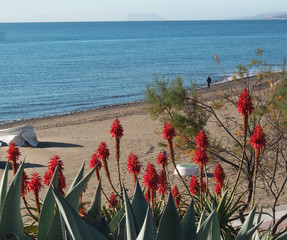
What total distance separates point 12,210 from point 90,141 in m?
19.1

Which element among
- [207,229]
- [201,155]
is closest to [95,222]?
[207,229]

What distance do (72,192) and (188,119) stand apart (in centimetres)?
760

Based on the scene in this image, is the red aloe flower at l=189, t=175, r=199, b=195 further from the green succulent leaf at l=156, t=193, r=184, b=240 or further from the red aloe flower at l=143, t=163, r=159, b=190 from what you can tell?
the green succulent leaf at l=156, t=193, r=184, b=240

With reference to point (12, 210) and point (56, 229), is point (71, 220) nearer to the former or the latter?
point (56, 229)

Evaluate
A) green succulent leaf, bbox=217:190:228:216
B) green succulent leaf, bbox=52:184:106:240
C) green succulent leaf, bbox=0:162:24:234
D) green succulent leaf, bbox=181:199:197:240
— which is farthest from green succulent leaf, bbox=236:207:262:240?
green succulent leaf, bbox=217:190:228:216

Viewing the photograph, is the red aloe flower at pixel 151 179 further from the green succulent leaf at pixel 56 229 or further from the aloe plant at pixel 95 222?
the green succulent leaf at pixel 56 229

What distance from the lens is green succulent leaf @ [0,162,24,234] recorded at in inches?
103

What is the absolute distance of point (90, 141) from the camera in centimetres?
2166

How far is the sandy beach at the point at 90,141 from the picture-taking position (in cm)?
1642

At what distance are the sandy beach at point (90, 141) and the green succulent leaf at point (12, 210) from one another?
10162 mm

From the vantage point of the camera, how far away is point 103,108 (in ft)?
107

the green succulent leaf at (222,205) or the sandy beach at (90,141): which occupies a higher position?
the green succulent leaf at (222,205)

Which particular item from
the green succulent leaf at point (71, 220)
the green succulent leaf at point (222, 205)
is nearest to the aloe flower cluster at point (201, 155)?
the green succulent leaf at point (222, 205)

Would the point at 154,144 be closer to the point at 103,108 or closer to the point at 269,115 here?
the point at 269,115
